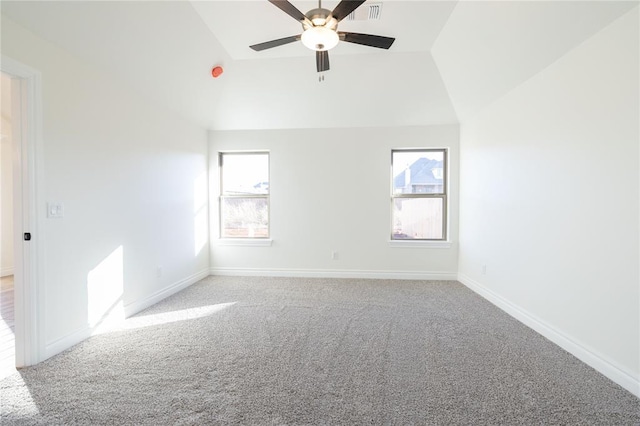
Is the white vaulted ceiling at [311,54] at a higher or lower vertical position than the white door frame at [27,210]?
higher

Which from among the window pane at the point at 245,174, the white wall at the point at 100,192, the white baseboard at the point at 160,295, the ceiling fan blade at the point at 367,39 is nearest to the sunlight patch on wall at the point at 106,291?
the white wall at the point at 100,192

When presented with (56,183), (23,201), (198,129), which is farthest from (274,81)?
(23,201)

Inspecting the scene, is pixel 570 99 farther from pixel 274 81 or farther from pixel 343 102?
pixel 274 81

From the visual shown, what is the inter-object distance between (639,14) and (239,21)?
10.2 feet

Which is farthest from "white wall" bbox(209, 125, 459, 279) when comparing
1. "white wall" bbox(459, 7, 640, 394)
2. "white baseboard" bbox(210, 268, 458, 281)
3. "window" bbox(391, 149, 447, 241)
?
"white wall" bbox(459, 7, 640, 394)

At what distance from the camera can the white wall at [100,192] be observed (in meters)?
2.30

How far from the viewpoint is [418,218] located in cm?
475

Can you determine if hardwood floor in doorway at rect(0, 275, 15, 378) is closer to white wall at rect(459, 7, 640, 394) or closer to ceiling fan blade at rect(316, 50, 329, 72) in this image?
ceiling fan blade at rect(316, 50, 329, 72)

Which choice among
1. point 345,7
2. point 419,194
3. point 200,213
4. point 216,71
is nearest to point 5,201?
point 200,213

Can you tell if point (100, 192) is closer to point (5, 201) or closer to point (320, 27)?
point (320, 27)

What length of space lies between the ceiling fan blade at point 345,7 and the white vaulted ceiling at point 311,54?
2.89 feet

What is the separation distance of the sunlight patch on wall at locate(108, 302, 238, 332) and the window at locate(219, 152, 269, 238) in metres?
1.75

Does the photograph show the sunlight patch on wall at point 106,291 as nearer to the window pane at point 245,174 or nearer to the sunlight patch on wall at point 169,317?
the sunlight patch on wall at point 169,317

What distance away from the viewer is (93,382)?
1.97 m
